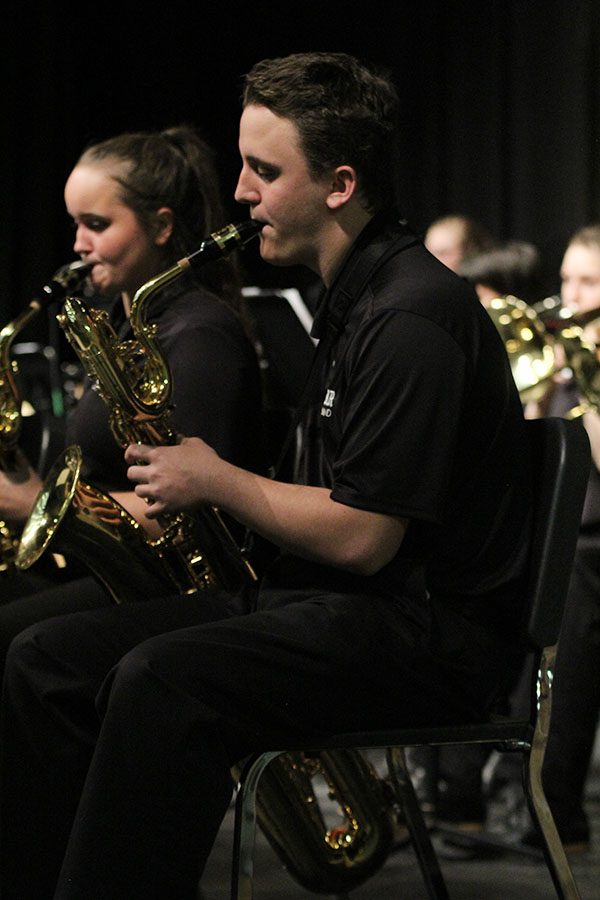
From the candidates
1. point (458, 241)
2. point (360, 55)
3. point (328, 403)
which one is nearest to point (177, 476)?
point (328, 403)

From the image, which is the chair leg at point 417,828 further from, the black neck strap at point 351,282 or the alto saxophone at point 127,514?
the black neck strap at point 351,282

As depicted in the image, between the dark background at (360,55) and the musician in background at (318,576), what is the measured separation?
2443mm

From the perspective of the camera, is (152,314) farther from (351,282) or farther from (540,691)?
(540,691)

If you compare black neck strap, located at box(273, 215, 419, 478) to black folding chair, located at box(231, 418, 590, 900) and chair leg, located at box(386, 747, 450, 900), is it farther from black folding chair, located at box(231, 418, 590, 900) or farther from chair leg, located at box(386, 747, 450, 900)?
chair leg, located at box(386, 747, 450, 900)

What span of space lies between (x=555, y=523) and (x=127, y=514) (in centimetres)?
82

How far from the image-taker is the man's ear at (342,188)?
1.96m

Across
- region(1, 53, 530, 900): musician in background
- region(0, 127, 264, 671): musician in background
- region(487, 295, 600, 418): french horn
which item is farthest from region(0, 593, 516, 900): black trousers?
region(487, 295, 600, 418): french horn

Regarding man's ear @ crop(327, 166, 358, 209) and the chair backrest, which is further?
man's ear @ crop(327, 166, 358, 209)

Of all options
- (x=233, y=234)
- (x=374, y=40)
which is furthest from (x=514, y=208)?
(x=233, y=234)

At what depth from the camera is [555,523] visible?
6.01ft

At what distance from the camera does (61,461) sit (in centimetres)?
227

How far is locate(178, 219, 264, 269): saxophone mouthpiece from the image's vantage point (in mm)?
2072

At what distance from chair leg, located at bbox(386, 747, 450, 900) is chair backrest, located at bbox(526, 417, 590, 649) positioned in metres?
0.47

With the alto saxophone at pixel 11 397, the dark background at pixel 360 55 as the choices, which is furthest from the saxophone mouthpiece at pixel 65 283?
the dark background at pixel 360 55
